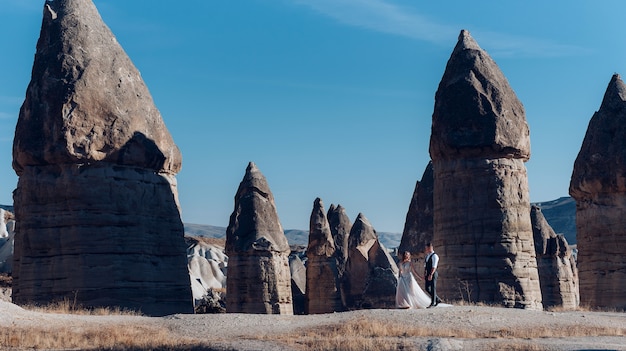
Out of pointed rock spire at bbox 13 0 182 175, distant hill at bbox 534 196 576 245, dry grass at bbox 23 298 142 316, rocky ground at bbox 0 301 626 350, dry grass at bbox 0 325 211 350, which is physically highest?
distant hill at bbox 534 196 576 245

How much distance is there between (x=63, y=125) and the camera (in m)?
19.0

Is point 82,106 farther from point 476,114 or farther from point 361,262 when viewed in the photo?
point 361,262

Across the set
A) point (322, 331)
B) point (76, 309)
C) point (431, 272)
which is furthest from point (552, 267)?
point (322, 331)

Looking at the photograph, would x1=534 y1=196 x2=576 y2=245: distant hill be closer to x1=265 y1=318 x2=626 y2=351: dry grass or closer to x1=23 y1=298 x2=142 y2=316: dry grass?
x1=23 y1=298 x2=142 y2=316: dry grass

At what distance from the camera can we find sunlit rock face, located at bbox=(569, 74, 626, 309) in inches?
1005

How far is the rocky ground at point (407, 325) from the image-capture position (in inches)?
524

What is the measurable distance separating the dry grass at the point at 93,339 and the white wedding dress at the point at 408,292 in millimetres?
4900

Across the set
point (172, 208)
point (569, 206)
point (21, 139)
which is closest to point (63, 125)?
point (21, 139)

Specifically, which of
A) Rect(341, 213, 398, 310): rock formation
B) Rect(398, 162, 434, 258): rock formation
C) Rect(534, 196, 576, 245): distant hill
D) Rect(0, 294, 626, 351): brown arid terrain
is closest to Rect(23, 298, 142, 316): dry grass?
Rect(0, 294, 626, 351): brown arid terrain

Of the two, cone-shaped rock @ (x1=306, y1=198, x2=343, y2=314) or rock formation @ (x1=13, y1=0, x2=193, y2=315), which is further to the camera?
cone-shaped rock @ (x1=306, y1=198, x2=343, y2=314)

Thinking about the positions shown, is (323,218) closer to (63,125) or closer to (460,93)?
(460,93)

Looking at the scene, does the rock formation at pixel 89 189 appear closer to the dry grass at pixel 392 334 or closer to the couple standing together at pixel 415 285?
the couple standing together at pixel 415 285

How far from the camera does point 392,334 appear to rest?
14.5 m

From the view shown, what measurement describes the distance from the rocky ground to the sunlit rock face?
8303mm
